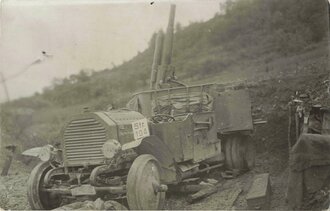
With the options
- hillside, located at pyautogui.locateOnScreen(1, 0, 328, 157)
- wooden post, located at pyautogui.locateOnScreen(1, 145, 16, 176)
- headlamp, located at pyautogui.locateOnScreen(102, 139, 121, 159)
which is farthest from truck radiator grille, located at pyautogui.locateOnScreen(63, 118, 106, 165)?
wooden post, located at pyautogui.locateOnScreen(1, 145, 16, 176)

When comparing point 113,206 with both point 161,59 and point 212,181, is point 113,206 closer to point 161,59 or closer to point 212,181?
point 212,181

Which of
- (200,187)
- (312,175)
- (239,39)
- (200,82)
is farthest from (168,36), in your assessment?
(312,175)

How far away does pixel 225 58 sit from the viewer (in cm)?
586

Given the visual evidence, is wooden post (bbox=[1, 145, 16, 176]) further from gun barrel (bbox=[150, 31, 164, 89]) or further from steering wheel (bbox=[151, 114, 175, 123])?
gun barrel (bbox=[150, 31, 164, 89])

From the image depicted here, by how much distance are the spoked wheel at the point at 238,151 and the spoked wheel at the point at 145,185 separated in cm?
165

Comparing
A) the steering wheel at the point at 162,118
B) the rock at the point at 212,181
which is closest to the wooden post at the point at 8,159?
the steering wheel at the point at 162,118

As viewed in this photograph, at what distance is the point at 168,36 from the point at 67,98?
1.34m

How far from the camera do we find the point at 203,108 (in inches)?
234

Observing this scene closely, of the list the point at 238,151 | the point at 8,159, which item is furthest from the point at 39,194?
the point at 238,151

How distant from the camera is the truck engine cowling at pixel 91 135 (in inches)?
182

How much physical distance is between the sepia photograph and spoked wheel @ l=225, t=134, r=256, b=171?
25cm

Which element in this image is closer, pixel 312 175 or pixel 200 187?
pixel 312 175

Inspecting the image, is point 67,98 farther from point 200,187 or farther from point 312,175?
point 312,175

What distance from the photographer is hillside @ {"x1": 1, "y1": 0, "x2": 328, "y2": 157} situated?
15.8ft
